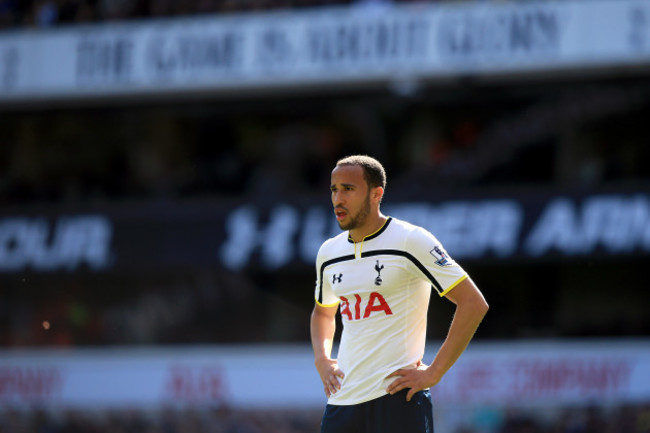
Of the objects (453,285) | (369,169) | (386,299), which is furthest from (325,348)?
(369,169)

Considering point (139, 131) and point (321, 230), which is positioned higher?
point (139, 131)

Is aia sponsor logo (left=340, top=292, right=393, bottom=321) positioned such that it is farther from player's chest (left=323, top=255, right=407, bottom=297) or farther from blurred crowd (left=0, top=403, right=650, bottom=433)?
blurred crowd (left=0, top=403, right=650, bottom=433)

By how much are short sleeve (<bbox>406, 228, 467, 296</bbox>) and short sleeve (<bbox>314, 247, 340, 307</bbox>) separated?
622mm

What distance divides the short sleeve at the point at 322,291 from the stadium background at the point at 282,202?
39.0ft

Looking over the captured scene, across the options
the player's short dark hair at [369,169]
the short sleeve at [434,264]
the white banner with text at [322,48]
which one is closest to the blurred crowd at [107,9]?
the white banner with text at [322,48]

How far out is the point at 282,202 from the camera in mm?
20188

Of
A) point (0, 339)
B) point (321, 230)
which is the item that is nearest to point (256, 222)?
point (321, 230)

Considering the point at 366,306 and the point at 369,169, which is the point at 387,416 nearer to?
the point at 366,306

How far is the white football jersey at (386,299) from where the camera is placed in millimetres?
5531

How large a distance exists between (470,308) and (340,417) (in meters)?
0.88

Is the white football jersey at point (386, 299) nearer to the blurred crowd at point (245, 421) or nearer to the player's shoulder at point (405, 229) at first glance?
the player's shoulder at point (405, 229)

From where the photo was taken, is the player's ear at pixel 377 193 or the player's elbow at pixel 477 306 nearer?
the player's elbow at pixel 477 306

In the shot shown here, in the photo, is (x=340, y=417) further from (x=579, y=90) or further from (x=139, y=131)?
(x=139, y=131)

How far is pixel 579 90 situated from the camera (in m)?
20.1
